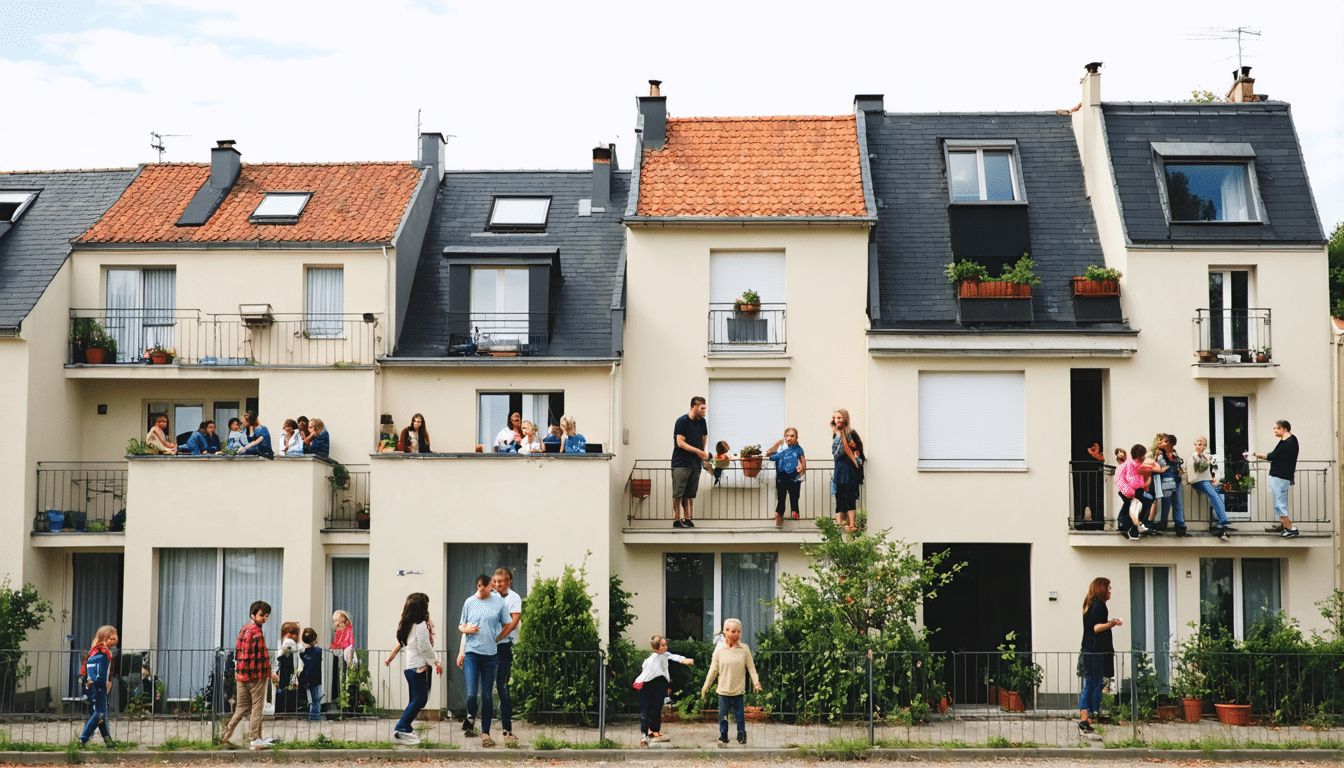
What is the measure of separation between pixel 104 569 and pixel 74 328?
170 inches

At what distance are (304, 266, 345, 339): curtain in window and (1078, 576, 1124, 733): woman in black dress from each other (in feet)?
44.3

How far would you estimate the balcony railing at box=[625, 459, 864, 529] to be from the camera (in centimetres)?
2083

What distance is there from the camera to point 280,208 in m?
23.5

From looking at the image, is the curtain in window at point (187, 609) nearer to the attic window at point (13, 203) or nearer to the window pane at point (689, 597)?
the window pane at point (689, 597)

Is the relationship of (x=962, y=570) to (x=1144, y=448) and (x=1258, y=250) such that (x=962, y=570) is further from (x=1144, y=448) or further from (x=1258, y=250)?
(x=1258, y=250)

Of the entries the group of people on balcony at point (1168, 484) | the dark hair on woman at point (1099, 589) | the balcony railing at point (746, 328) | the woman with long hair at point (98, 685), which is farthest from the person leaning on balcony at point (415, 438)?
the group of people on balcony at point (1168, 484)

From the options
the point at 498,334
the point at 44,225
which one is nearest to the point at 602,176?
the point at 498,334

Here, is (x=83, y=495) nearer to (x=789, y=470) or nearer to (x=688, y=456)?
(x=688, y=456)

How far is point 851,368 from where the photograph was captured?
21359mm

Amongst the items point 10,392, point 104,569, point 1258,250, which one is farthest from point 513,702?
point 1258,250

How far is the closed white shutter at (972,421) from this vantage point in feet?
68.1

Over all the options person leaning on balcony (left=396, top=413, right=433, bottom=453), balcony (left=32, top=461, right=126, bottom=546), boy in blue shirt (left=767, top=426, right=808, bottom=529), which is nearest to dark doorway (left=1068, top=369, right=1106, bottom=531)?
boy in blue shirt (left=767, top=426, right=808, bottom=529)

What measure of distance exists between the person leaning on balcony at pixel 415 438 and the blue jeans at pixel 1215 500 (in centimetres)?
1260

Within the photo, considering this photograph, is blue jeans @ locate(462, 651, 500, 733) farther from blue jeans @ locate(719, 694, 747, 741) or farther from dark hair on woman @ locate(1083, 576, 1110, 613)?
dark hair on woman @ locate(1083, 576, 1110, 613)
